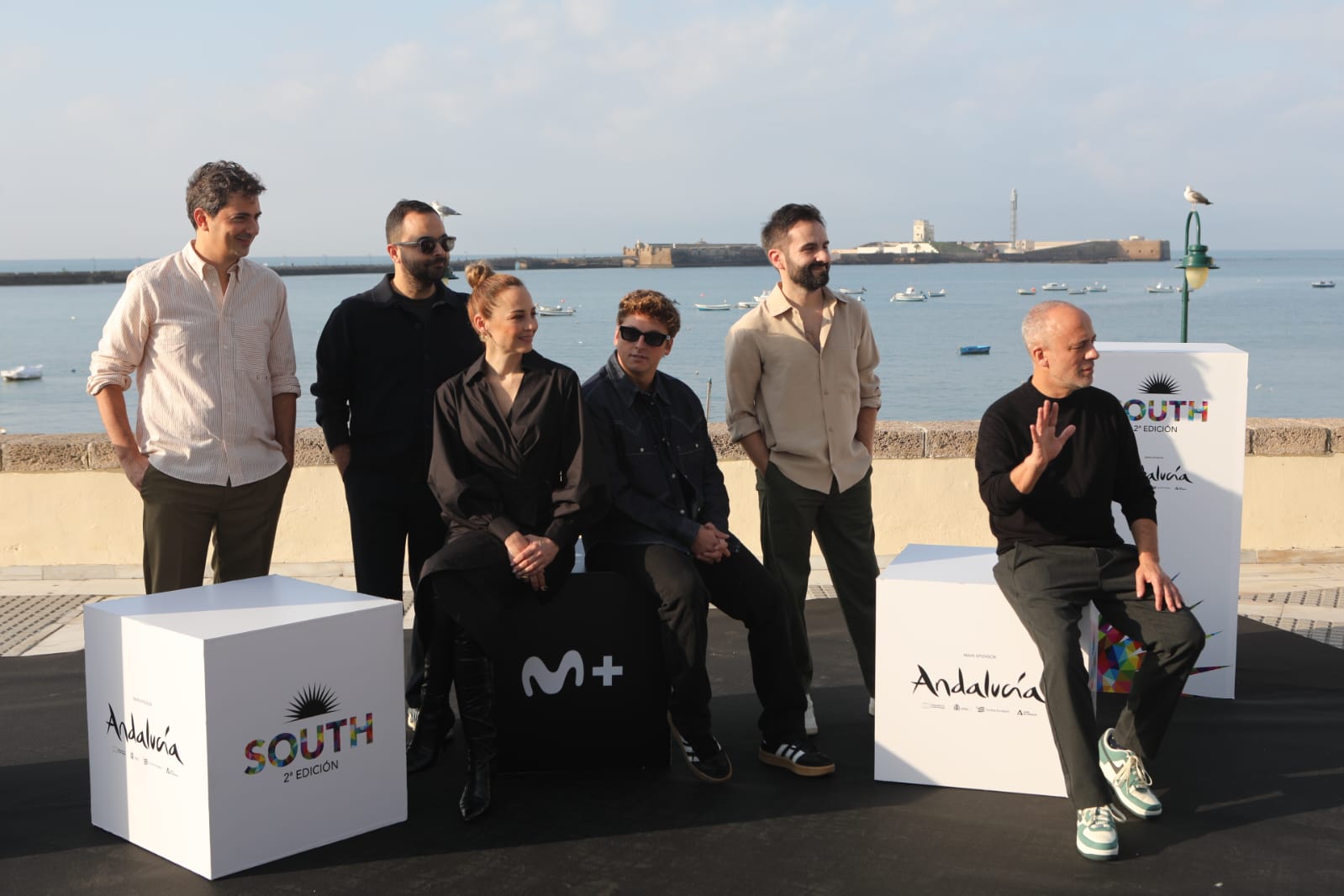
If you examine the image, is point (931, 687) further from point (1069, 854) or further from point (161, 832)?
point (161, 832)

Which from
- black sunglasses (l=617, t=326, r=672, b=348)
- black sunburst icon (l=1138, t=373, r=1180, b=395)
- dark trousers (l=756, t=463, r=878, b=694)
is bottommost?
dark trousers (l=756, t=463, r=878, b=694)

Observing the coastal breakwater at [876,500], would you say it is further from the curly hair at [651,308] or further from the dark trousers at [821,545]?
the curly hair at [651,308]

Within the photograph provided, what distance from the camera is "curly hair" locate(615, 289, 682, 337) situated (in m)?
3.76

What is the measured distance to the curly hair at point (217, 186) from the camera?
372cm

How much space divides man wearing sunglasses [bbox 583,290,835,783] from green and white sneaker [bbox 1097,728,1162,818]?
2.54 feet

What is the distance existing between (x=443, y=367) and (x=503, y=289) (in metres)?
0.46

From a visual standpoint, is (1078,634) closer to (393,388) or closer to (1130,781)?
(1130,781)

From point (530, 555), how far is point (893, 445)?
3086 mm

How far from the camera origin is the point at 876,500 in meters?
6.26

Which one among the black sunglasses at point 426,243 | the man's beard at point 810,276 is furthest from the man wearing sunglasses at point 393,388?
the man's beard at point 810,276

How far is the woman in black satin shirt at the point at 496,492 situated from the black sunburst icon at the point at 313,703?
443 millimetres

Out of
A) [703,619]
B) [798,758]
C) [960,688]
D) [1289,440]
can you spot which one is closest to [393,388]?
[703,619]

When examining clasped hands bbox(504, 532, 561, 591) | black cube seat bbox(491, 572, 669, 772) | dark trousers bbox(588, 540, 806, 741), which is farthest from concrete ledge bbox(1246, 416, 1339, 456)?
clasped hands bbox(504, 532, 561, 591)

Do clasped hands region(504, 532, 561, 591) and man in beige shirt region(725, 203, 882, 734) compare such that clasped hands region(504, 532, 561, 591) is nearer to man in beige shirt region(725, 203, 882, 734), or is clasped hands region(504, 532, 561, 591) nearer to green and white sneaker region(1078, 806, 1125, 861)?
man in beige shirt region(725, 203, 882, 734)
